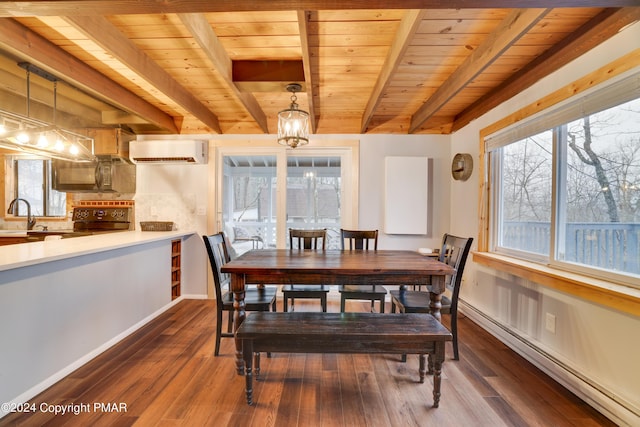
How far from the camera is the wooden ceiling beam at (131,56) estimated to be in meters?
1.57

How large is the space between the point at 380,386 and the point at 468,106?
2.91 metres

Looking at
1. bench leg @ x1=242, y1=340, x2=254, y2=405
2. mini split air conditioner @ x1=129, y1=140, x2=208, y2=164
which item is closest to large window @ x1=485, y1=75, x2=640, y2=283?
bench leg @ x1=242, y1=340, x2=254, y2=405

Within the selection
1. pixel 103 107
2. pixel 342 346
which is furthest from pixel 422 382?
pixel 103 107

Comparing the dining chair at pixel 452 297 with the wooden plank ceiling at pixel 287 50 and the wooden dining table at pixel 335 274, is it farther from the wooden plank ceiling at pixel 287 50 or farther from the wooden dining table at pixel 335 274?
the wooden plank ceiling at pixel 287 50

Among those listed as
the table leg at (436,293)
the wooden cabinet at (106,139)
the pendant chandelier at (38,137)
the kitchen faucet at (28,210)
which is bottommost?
the table leg at (436,293)

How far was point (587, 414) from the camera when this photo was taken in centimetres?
157

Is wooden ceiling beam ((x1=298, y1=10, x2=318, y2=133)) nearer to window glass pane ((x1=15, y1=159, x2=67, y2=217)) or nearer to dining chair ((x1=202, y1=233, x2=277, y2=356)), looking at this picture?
dining chair ((x1=202, y1=233, x2=277, y2=356))

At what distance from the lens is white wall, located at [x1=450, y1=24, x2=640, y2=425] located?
1478 millimetres

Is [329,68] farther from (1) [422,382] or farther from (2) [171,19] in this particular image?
(1) [422,382]

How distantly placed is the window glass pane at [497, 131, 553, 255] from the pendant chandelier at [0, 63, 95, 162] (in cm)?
401

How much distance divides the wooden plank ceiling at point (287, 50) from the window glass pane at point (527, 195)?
49 centimetres

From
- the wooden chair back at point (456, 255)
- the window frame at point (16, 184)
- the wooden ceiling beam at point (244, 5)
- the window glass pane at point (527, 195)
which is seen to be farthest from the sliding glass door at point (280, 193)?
the window frame at point (16, 184)

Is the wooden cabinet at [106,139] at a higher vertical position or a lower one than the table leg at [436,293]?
higher

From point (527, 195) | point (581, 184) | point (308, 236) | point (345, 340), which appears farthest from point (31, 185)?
point (581, 184)
